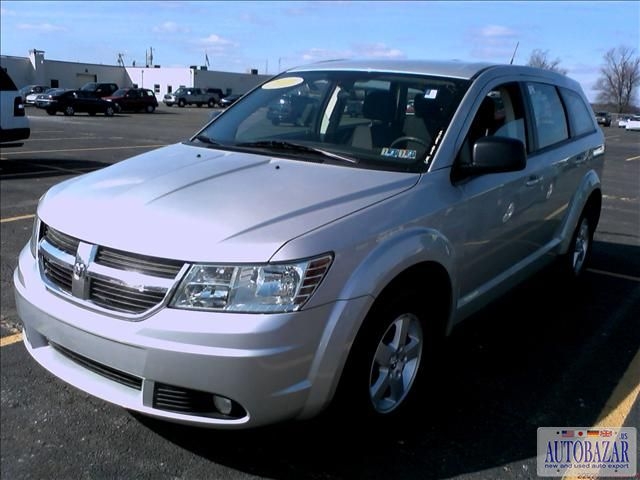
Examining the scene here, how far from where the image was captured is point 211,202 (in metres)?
2.85

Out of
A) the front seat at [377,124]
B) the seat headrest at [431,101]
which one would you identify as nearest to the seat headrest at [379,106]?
the front seat at [377,124]

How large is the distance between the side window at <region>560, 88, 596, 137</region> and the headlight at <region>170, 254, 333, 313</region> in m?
3.55

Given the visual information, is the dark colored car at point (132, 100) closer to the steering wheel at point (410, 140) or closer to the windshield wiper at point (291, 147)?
the windshield wiper at point (291, 147)

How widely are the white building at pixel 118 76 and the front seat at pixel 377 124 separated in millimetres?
61311

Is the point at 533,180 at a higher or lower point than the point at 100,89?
higher

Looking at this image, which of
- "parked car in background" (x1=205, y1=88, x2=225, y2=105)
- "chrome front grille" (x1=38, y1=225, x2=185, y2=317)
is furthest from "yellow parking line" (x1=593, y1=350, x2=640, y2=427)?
"parked car in background" (x1=205, y1=88, x2=225, y2=105)

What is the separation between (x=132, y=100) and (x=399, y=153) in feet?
130

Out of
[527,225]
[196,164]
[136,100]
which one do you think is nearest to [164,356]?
[196,164]

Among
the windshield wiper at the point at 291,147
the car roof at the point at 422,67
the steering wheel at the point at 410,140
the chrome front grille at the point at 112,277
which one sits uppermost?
the car roof at the point at 422,67

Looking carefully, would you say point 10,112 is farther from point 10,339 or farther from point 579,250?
point 579,250
